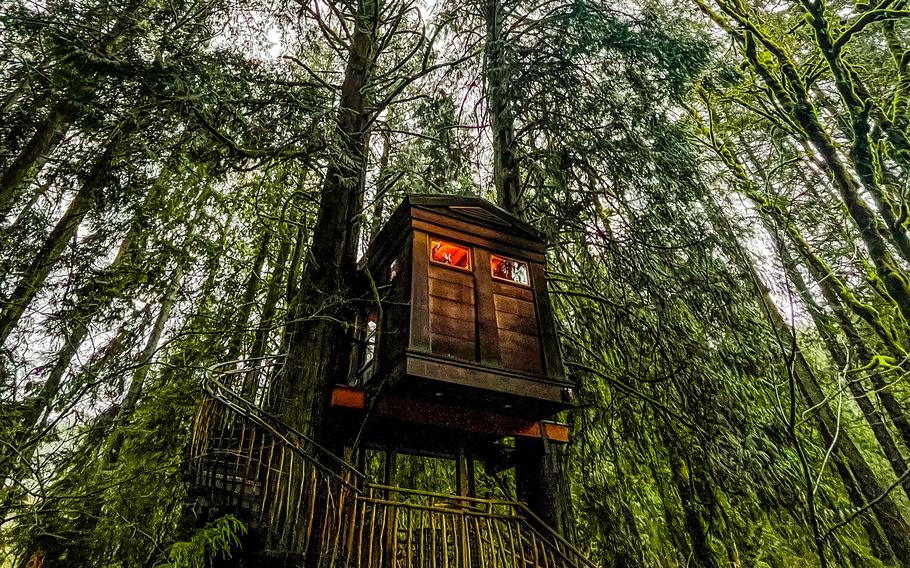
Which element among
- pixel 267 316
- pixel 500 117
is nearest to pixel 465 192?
pixel 500 117

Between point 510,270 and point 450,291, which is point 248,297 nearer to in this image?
point 450,291

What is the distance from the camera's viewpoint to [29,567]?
6.42 metres

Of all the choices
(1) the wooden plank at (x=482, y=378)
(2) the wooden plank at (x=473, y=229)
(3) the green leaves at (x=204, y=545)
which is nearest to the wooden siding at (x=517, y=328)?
(1) the wooden plank at (x=482, y=378)

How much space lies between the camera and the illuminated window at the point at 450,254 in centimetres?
643

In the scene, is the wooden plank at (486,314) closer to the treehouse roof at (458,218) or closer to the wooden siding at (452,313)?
the wooden siding at (452,313)

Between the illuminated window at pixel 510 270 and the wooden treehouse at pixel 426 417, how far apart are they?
17 mm

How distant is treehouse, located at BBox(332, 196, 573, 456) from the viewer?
5660mm

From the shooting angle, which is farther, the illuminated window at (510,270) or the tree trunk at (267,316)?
the tree trunk at (267,316)

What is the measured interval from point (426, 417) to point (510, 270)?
233 cm

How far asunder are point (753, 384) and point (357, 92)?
7231 millimetres

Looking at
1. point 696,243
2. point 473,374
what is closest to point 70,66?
point 473,374

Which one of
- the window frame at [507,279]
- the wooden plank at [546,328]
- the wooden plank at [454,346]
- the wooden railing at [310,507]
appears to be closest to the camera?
the wooden railing at [310,507]

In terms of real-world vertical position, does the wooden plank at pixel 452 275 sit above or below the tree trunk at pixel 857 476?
above

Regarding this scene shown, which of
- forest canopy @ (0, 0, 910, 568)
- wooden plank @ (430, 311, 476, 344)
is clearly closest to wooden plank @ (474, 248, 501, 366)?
wooden plank @ (430, 311, 476, 344)
